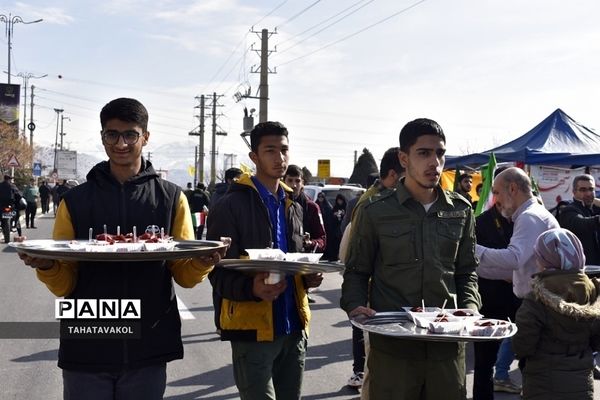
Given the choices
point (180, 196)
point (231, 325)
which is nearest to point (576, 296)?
point (231, 325)

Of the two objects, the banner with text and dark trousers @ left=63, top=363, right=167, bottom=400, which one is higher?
the banner with text

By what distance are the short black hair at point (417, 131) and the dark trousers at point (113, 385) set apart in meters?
1.75

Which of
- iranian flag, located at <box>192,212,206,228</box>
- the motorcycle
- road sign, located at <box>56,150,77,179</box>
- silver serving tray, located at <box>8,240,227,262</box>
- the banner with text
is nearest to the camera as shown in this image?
silver serving tray, located at <box>8,240,227,262</box>

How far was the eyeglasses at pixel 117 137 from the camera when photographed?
3.27 m

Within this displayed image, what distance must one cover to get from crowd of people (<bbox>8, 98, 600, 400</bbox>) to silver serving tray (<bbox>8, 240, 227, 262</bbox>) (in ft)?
0.31

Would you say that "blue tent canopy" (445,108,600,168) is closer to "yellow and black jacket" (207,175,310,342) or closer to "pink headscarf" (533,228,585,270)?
"pink headscarf" (533,228,585,270)

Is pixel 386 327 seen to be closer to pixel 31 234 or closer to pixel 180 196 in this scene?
pixel 180 196

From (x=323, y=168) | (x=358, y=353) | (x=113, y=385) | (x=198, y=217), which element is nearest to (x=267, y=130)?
(x=113, y=385)

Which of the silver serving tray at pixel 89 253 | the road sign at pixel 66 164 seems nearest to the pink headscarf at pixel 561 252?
the silver serving tray at pixel 89 253

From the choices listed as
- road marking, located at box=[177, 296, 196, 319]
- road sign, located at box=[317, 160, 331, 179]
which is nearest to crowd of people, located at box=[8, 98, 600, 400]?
road marking, located at box=[177, 296, 196, 319]

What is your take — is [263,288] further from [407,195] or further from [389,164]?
[389,164]

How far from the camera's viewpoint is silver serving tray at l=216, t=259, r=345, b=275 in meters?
3.13

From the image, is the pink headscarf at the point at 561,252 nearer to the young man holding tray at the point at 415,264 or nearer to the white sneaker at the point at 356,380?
the young man holding tray at the point at 415,264

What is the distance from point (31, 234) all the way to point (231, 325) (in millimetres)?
22568
